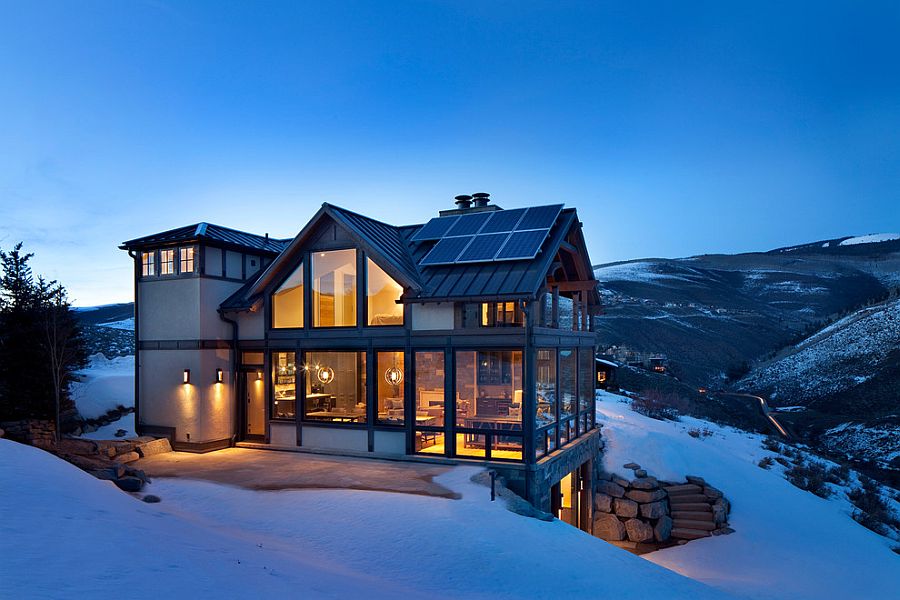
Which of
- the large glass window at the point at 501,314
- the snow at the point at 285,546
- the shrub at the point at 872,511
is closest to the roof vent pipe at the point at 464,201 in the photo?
the large glass window at the point at 501,314

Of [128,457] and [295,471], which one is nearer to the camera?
[295,471]

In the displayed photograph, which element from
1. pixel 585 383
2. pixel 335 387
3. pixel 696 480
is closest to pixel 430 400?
pixel 335 387

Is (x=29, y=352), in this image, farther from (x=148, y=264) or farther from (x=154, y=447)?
(x=154, y=447)

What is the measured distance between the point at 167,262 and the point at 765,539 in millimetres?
17770

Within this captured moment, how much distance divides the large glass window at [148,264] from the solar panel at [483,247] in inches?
339

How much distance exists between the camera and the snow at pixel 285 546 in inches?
190

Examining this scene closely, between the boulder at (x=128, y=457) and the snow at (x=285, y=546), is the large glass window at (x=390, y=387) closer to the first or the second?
Answer: the snow at (x=285, y=546)

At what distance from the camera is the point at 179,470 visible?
12172mm

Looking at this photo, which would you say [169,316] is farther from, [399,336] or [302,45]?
[302,45]

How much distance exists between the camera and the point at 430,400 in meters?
13.0

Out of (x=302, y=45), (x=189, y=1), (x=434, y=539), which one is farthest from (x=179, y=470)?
(x=302, y=45)

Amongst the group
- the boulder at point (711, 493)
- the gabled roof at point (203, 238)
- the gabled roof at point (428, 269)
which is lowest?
the boulder at point (711, 493)

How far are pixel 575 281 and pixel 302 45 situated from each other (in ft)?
49.5

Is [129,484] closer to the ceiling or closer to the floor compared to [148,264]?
closer to the floor
